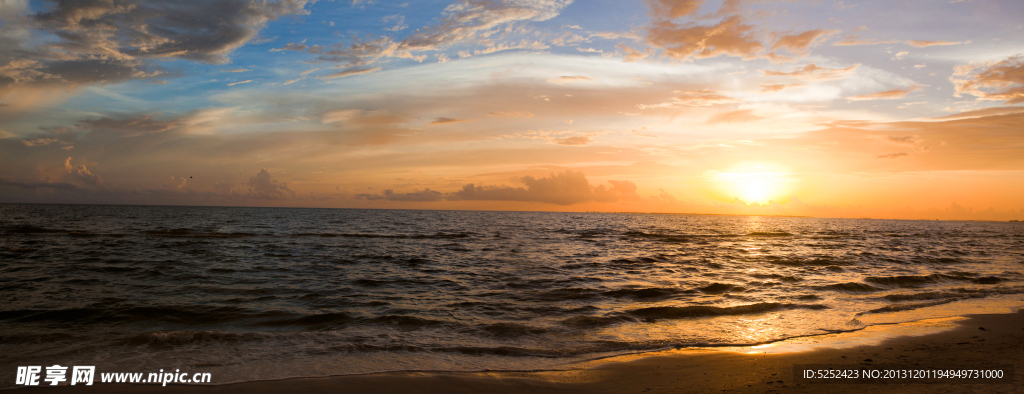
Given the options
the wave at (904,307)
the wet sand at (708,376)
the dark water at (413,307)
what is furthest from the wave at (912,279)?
the wet sand at (708,376)

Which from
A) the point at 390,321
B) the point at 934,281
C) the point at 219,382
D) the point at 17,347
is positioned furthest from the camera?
the point at 934,281

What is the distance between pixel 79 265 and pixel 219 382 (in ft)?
67.1

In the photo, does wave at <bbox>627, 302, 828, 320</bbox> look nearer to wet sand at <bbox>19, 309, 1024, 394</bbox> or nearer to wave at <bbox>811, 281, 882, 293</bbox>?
wet sand at <bbox>19, 309, 1024, 394</bbox>

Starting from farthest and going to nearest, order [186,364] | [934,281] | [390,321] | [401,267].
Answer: [401,267] → [934,281] → [390,321] → [186,364]

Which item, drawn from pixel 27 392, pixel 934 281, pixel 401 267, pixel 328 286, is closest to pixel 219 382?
pixel 27 392

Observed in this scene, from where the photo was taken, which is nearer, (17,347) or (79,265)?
(17,347)

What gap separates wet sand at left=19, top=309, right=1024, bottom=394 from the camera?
21.6 feet

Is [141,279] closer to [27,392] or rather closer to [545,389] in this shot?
[27,392]

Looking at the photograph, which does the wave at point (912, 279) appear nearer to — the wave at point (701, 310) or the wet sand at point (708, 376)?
the wave at point (701, 310)

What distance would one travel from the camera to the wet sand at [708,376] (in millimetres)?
6594

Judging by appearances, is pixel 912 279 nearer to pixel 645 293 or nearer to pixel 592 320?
pixel 645 293

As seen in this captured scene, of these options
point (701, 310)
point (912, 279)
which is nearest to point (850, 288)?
point (912, 279)

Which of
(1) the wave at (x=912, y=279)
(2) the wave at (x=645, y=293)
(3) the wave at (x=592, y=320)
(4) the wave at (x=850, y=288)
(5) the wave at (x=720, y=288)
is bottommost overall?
(1) the wave at (x=912, y=279)

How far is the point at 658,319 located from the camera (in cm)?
1222
